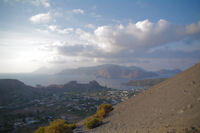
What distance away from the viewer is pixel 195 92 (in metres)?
9.33

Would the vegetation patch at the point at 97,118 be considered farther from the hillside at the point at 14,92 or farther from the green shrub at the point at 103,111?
the hillside at the point at 14,92

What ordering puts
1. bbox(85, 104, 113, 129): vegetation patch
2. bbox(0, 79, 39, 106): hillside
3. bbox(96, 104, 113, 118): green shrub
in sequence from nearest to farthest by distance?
bbox(85, 104, 113, 129): vegetation patch
bbox(96, 104, 113, 118): green shrub
bbox(0, 79, 39, 106): hillside

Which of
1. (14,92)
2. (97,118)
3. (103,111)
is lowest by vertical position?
(14,92)

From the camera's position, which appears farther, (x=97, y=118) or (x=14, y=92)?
(x=14, y=92)

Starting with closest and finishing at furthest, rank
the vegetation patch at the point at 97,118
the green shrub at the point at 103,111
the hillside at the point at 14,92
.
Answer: the vegetation patch at the point at 97,118 → the green shrub at the point at 103,111 → the hillside at the point at 14,92

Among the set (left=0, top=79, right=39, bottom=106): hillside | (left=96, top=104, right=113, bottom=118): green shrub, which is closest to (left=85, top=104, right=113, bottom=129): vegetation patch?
(left=96, top=104, right=113, bottom=118): green shrub

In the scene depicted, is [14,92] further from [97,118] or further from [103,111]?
[97,118]

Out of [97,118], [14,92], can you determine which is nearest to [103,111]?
[97,118]

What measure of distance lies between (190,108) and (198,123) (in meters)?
2.23

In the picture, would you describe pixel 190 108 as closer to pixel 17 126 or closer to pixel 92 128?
pixel 92 128

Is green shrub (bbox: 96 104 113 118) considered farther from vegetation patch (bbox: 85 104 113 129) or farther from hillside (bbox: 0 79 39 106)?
hillside (bbox: 0 79 39 106)

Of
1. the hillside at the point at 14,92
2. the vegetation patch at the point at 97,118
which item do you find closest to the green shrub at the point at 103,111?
the vegetation patch at the point at 97,118

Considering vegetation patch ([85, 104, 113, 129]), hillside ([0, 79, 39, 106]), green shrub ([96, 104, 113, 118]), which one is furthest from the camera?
hillside ([0, 79, 39, 106])

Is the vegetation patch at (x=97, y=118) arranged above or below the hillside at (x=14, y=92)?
above
